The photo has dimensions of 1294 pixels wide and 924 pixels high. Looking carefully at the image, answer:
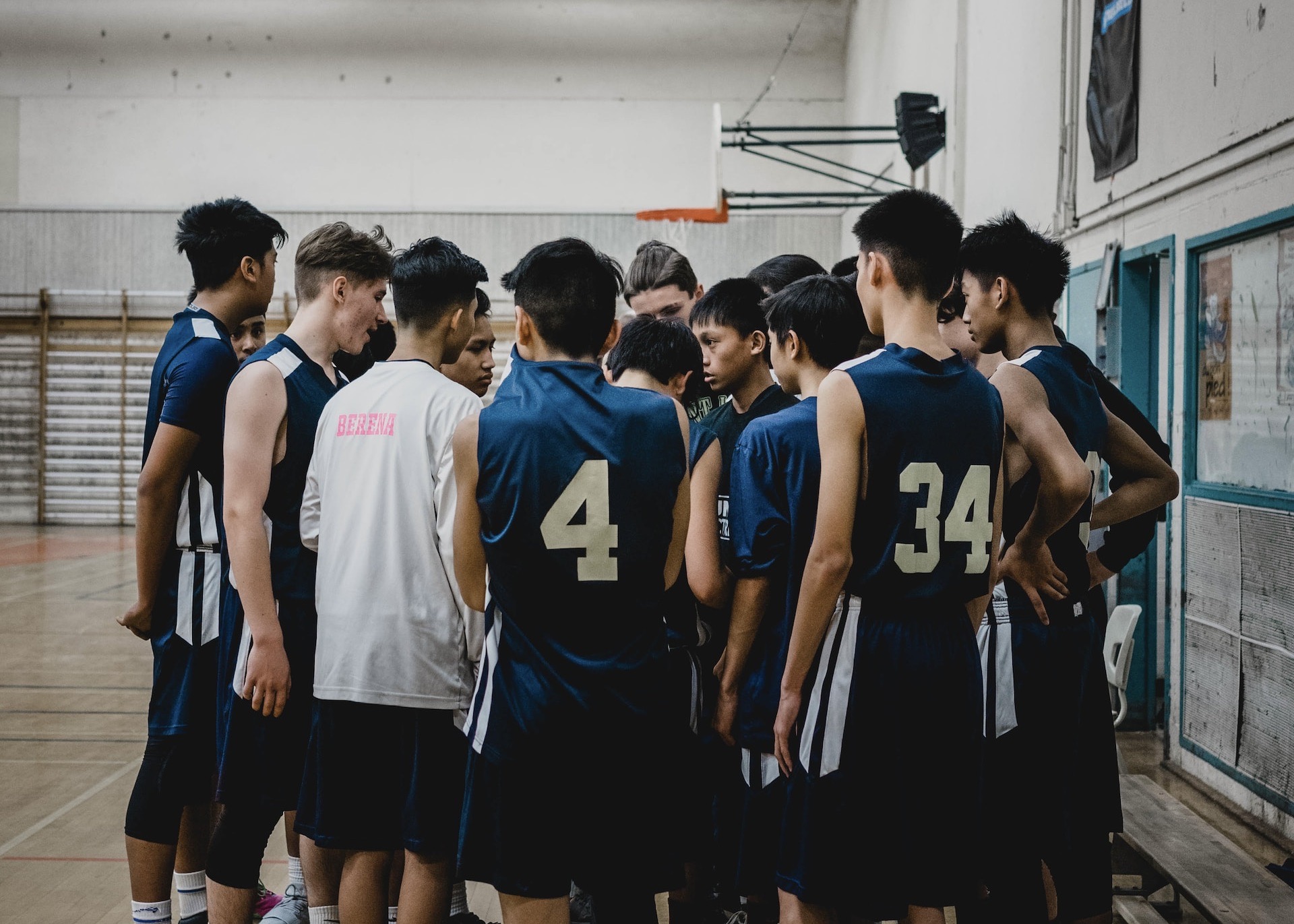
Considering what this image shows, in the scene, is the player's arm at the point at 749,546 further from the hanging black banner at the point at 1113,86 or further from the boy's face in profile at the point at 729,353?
the hanging black banner at the point at 1113,86

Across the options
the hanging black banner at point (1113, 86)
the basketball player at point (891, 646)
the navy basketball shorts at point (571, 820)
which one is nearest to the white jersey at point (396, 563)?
the navy basketball shorts at point (571, 820)

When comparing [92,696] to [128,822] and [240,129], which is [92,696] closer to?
[128,822]

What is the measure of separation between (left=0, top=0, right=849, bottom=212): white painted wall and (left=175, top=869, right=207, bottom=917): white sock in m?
12.0

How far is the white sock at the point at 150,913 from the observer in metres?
2.68

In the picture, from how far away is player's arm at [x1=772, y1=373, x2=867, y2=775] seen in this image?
202 centimetres

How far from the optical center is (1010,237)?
247 cm

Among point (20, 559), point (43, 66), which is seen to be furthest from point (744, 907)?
point (43, 66)

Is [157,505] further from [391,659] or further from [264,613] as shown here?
[391,659]

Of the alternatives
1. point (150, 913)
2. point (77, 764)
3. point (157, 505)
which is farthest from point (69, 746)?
point (157, 505)

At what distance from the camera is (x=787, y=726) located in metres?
2.12

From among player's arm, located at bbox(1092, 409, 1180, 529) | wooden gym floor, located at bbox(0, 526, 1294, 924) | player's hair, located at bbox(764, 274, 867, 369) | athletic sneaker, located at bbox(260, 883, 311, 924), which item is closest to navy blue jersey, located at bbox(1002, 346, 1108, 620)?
player's arm, located at bbox(1092, 409, 1180, 529)

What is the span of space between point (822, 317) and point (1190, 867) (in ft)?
5.85

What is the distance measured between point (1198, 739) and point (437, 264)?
3.74 metres

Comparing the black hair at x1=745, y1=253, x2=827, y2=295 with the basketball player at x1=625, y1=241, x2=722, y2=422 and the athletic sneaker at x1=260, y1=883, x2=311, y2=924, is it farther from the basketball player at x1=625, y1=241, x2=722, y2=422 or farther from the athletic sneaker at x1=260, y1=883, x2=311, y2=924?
the athletic sneaker at x1=260, y1=883, x2=311, y2=924
